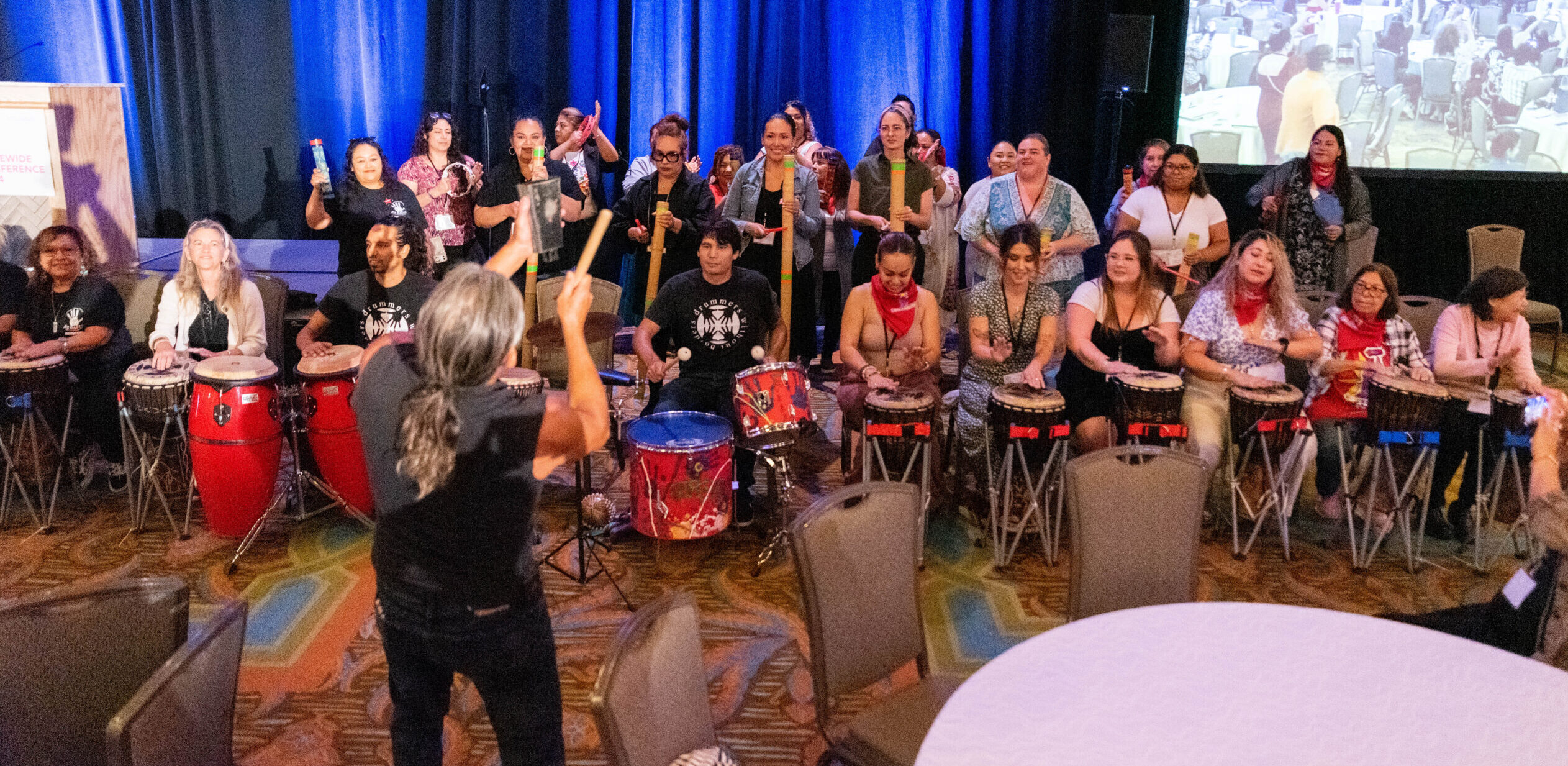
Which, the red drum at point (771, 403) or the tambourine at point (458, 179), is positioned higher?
the tambourine at point (458, 179)

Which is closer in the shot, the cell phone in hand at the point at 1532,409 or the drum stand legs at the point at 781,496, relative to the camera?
the cell phone in hand at the point at 1532,409

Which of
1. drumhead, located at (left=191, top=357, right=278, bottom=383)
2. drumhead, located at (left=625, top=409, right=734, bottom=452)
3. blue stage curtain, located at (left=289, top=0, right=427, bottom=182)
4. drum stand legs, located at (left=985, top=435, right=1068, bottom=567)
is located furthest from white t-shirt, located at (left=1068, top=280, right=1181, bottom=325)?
blue stage curtain, located at (left=289, top=0, right=427, bottom=182)

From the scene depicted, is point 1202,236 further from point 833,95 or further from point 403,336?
point 403,336

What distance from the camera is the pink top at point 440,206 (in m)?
5.39

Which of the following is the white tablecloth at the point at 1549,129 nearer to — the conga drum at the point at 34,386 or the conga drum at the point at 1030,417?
the conga drum at the point at 1030,417

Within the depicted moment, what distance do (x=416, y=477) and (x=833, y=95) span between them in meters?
6.37

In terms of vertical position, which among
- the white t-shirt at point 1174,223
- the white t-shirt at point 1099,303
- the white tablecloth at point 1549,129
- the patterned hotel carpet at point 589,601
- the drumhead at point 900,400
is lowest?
the patterned hotel carpet at point 589,601

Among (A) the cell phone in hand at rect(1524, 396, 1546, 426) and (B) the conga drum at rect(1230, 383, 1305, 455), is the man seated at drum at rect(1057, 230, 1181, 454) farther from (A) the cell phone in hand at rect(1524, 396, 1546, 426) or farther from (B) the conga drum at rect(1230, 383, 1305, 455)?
(A) the cell phone in hand at rect(1524, 396, 1546, 426)

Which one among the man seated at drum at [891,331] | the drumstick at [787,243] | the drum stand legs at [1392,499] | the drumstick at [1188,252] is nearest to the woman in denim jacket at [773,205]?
the drumstick at [787,243]

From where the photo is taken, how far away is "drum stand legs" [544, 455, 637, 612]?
148 inches

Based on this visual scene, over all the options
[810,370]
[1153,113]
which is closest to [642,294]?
[810,370]

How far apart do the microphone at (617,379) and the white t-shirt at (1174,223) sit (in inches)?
108

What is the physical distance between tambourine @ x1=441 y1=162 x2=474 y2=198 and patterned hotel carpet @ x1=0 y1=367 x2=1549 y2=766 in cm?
168

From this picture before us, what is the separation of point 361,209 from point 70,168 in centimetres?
146
